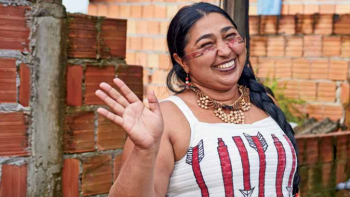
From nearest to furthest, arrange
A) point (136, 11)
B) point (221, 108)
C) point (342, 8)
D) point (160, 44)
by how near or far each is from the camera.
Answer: point (221, 108)
point (342, 8)
point (160, 44)
point (136, 11)

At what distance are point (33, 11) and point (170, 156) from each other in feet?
2.67

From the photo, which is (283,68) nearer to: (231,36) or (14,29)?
(231,36)

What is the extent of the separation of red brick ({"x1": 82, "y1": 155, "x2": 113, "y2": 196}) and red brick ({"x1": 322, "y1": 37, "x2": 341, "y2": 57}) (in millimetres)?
3375

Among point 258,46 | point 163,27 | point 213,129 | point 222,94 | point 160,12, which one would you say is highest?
point 160,12

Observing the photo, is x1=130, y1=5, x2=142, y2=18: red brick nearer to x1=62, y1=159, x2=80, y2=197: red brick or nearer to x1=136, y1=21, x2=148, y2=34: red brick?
x1=136, y1=21, x2=148, y2=34: red brick

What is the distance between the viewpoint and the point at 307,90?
5.82 metres

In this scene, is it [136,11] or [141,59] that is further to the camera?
[136,11]

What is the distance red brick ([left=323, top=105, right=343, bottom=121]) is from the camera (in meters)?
5.63

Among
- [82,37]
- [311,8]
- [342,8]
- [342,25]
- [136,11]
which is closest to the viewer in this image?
[82,37]

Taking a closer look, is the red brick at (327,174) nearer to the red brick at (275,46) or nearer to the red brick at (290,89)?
the red brick at (290,89)

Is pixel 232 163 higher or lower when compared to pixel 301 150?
higher

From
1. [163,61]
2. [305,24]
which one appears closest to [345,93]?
[305,24]

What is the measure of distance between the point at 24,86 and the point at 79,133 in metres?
0.32

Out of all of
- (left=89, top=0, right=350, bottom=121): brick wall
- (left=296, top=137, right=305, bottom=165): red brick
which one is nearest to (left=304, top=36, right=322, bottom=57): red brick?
(left=89, top=0, right=350, bottom=121): brick wall
